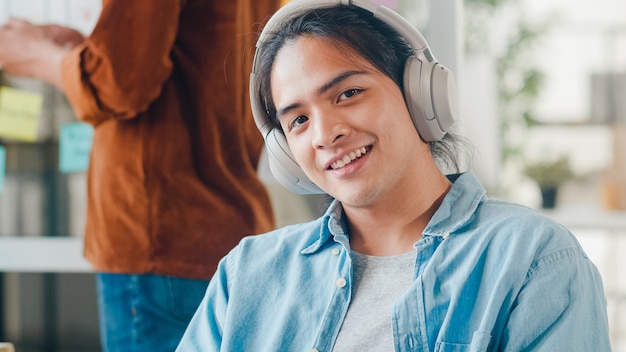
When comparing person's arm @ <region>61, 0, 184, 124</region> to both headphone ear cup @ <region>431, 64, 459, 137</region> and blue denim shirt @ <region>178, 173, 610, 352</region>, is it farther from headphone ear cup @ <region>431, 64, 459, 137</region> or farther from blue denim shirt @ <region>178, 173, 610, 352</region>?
headphone ear cup @ <region>431, 64, 459, 137</region>

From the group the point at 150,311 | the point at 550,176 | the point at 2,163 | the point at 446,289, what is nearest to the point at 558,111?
the point at 550,176

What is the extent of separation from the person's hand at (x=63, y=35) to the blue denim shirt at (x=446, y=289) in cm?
96

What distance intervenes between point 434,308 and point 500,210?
0.18m

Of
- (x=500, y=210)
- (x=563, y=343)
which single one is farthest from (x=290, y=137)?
(x=563, y=343)

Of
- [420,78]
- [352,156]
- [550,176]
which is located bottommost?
[550,176]

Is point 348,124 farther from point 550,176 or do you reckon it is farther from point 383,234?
point 550,176

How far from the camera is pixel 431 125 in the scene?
3.66 ft

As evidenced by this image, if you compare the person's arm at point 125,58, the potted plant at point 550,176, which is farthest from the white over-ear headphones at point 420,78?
the potted plant at point 550,176

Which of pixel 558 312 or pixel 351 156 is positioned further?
pixel 351 156

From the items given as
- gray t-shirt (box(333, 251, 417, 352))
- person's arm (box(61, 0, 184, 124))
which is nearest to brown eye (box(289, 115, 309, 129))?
gray t-shirt (box(333, 251, 417, 352))

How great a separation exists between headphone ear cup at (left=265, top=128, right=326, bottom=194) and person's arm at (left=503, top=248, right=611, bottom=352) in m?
0.39

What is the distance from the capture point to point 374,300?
110cm

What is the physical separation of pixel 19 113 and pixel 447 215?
1451 millimetres

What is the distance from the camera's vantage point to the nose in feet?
3.55
